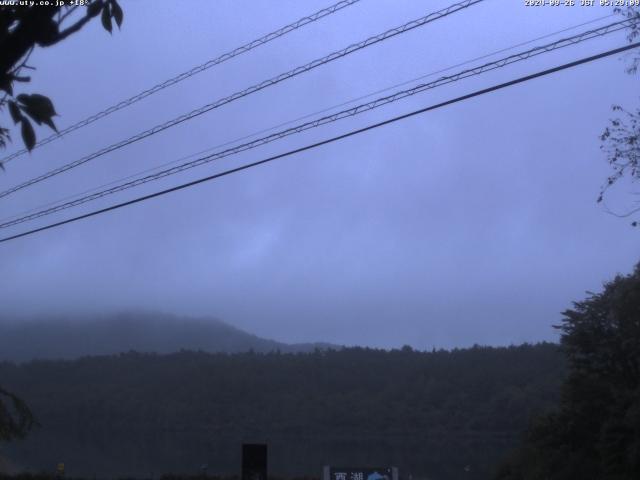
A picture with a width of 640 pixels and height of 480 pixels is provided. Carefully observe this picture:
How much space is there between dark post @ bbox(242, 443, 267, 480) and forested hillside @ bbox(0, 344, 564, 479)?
60.4 feet

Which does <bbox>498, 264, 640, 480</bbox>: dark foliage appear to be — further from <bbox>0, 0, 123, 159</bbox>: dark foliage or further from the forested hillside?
<bbox>0, 0, 123, 159</bbox>: dark foliage

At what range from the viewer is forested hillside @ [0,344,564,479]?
142ft

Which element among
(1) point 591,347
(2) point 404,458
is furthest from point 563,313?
(2) point 404,458

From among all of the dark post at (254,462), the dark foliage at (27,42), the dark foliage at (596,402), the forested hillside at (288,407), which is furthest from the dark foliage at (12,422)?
the forested hillside at (288,407)

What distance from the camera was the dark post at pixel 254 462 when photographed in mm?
12461

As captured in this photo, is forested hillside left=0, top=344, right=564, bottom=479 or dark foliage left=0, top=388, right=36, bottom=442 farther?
forested hillside left=0, top=344, right=564, bottom=479

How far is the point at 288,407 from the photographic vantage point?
86.6 meters

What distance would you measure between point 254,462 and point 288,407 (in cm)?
7529

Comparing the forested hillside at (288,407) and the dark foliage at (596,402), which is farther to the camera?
the forested hillside at (288,407)

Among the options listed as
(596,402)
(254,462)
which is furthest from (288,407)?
(254,462)

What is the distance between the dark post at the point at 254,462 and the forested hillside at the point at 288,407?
60.4 ft

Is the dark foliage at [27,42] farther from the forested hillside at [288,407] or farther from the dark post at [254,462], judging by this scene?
the forested hillside at [288,407]

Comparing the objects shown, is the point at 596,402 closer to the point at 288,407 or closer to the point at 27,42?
the point at 27,42

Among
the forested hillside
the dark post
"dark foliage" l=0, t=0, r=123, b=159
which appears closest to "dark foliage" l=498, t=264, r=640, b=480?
the forested hillside
